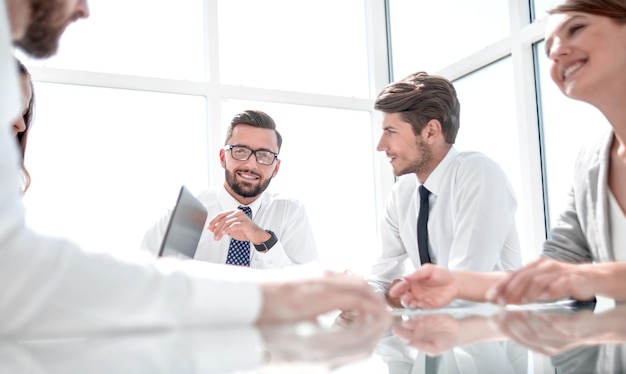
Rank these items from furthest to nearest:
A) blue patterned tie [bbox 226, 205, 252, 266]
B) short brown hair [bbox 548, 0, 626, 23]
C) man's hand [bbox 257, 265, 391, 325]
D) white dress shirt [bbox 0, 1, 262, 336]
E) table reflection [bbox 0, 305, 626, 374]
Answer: blue patterned tie [bbox 226, 205, 252, 266]
short brown hair [bbox 548, 0, 626, 23]
man's hand [bbox 257, 265, 391, 325]
white dress shirt [bbox 0, 1, 262, 336]
table reflection [bbox 0, 305, 626, 374]

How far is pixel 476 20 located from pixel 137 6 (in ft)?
7.54

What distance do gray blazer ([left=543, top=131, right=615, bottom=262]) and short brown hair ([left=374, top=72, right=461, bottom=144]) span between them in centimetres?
106

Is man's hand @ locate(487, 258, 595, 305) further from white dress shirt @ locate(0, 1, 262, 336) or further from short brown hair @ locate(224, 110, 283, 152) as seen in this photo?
short brown hair @ locate(224, 110, 283, 152)

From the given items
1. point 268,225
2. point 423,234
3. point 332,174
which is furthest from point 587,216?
point 332,174

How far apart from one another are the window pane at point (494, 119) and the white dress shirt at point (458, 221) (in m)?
1.04

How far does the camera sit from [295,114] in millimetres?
4465

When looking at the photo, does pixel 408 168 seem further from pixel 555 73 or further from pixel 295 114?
pixel 295 114

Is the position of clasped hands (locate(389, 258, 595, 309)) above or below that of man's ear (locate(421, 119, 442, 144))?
below

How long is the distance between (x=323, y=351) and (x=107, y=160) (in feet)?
11.5

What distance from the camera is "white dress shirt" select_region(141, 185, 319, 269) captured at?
9.23 ft

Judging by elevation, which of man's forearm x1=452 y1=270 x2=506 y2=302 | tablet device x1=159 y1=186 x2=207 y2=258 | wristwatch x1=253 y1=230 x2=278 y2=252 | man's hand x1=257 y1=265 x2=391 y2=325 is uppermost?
tablet device x1=159 y1=186 x2=207 y2=258

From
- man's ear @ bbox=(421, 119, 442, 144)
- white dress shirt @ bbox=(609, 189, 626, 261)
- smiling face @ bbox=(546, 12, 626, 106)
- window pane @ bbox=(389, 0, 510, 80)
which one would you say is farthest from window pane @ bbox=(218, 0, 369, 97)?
white dress shirt @ bbox=(609, 189, 626, 261)

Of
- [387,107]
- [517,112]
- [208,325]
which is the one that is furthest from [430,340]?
[517,112]

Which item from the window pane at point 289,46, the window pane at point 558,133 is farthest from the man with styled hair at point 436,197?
the window pane at point 289,46
